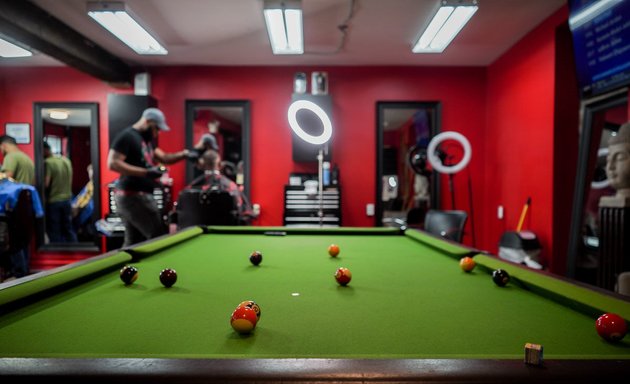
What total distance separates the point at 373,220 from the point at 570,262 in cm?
252

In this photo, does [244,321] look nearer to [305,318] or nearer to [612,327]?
[305,318]

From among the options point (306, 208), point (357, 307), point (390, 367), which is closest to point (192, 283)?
point (357, 307)

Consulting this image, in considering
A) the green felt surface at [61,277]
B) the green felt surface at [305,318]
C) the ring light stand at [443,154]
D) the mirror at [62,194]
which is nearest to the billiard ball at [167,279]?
the green felt surface at [305,318]

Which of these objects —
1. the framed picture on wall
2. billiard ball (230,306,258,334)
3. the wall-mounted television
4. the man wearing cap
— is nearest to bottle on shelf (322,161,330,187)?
the man wearing cap

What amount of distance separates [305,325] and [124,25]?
3.86m

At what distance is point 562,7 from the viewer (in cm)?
372

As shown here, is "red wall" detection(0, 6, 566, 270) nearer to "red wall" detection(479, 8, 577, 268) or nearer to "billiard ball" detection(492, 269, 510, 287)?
"red wall" detection(479, 8, 577, 268)

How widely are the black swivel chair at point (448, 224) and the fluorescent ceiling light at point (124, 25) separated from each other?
3.30m

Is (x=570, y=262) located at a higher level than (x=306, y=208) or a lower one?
lower

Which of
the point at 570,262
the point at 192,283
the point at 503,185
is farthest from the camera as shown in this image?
the point at 503,185

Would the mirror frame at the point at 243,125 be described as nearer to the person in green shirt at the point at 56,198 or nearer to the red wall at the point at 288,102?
the red wall at the point at 288,102

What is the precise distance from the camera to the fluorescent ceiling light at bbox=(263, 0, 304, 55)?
11.0ft

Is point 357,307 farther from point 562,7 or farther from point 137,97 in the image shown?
point 137,97

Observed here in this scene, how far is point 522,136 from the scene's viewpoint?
4.55 metres
